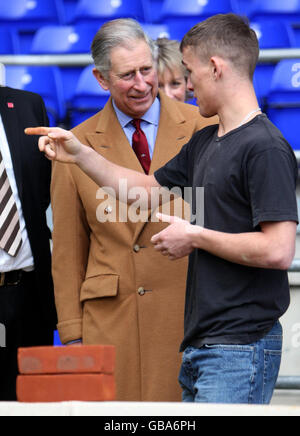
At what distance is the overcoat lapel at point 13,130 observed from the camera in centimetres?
279

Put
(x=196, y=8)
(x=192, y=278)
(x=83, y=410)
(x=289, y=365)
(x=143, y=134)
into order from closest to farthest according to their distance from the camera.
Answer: (x=83, y=410) → (x=192, y=278) → (x=143, y=134) → (x=289, y=365) → (x=196, y=8)

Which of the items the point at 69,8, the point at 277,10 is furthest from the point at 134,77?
the point at 69,8

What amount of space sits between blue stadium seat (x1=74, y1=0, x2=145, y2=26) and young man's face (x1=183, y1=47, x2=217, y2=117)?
319 cm

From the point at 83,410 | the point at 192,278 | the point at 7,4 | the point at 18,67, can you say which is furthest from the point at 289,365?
the point at 7,4

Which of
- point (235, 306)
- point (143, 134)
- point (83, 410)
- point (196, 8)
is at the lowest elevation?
point (83, 410)

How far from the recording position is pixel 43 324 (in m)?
2.88

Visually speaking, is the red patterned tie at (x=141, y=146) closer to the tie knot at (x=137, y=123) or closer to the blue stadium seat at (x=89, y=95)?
the tie knot at (x=137, y=123)

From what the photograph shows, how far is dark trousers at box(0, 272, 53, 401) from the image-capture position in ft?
9.04

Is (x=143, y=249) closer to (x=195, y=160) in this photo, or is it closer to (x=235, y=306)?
(x=195, y=160)

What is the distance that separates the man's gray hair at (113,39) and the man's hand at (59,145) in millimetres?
632

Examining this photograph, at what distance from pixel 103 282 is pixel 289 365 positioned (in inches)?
40.0

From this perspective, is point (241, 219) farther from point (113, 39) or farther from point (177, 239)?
point (113, 39)

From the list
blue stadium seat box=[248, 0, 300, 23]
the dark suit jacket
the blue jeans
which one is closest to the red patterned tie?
the dark suit jacket

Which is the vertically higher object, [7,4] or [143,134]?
[7,4]
